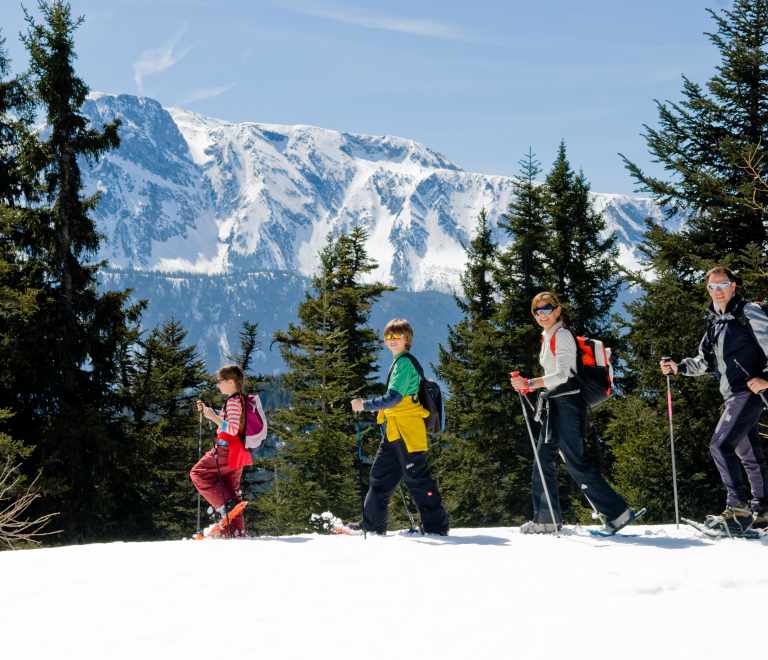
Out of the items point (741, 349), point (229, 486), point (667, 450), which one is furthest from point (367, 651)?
point (667, 450)

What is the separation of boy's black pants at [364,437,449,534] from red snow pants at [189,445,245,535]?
1396 mm

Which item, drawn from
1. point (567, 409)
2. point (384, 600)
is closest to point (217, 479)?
point (384, 600)

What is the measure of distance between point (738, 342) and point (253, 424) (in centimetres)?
478

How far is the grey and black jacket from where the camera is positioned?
6070mm

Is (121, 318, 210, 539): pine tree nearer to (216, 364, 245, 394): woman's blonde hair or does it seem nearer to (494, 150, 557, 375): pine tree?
(494, 150, 557, 375): pine tree

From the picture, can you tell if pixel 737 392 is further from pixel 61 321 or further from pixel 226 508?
pixel 61 321

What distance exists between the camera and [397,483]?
265 inches

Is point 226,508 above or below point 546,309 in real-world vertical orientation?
below

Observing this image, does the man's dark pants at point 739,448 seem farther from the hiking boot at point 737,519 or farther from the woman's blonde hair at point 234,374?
the woman's blonde hair at point 234,374

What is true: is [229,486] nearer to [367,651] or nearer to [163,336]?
[367,651]

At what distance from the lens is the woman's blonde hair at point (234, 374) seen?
6.98 m

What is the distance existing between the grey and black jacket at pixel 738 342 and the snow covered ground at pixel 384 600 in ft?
4.88

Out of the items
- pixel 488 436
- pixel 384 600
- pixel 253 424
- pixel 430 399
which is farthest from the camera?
pixel 488 436

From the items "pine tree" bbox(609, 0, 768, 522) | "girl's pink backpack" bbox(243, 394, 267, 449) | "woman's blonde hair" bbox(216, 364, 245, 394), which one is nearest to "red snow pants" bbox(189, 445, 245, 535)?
"girl's pink backpack" bbox(243, 394, 267, 449)
